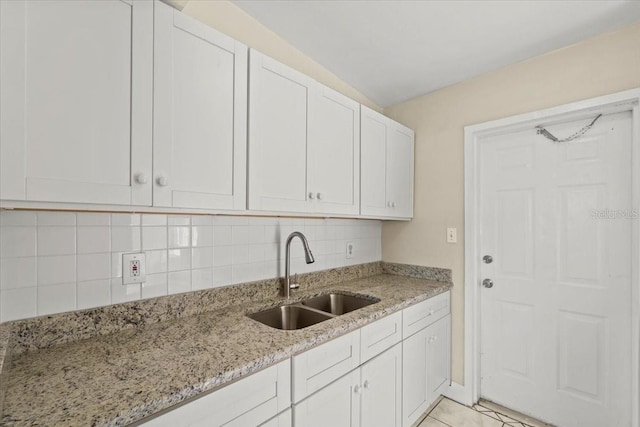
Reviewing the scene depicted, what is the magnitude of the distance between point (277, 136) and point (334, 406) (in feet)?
4.02

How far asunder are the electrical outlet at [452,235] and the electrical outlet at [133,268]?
2006 mm

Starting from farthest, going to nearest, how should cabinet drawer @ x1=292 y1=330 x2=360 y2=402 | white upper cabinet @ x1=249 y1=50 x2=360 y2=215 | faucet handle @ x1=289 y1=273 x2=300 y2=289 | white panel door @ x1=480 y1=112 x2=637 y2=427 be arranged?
1. faucet handle @ x1=289 y1=273 x2=300 y2=289
2. white panel door @ x1=480 y1=112 x2=637 y2=427
3. white upper cabinet @ x1=249 y1=50 x2=360 y2=215
4. cabinet drawer @ x1=292 y1=330 x2=360 y2=402

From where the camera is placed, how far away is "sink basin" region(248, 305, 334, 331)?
1.58 m

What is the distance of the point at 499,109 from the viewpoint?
2049 millimetres

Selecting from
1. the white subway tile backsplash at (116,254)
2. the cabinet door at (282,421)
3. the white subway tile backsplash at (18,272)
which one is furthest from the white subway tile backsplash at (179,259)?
the cabinet door at (282,421)

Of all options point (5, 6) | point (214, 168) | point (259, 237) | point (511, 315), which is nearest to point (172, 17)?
point (5, 6)

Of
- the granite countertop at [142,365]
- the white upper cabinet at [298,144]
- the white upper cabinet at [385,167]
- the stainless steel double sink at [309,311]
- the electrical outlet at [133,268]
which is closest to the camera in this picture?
the granite countertop at [142,365]

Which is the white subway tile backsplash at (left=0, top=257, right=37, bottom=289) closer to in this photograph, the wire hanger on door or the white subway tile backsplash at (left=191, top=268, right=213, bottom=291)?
the white subway tile backsplash at (left=191, top=268, right=213, bottom=291)

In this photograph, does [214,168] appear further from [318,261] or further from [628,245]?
[628,245]

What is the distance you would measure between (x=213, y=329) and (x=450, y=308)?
1.77m

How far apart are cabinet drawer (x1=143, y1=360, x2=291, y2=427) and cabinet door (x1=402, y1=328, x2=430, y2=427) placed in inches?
36.3

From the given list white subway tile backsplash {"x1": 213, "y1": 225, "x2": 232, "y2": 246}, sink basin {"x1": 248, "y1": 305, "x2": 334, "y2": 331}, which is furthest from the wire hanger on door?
white subway tile backsplash {"x1": 213, "y1": 225, "x2": 232, "y2": 246}

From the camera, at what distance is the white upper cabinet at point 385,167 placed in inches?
76.5

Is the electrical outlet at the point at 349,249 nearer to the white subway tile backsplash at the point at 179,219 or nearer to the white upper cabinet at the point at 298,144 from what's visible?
the white upper cabinet at the point at 298,144
